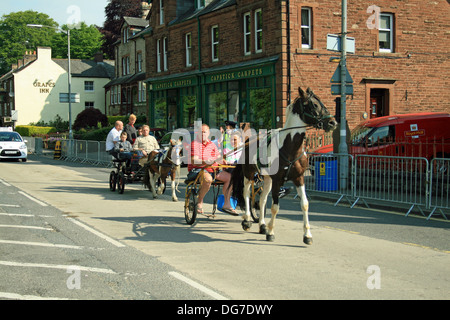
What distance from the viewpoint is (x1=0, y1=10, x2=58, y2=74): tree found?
90.9 m

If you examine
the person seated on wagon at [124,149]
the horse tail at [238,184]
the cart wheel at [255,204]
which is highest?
the person seated on wagon at [124,149]

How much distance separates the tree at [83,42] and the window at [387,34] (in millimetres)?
64183

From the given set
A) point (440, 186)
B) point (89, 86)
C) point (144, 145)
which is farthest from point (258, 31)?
point (89, 86)

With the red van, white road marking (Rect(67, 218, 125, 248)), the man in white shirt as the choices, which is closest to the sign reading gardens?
the red van

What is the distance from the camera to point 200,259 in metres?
7.64

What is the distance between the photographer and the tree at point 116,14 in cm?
7269

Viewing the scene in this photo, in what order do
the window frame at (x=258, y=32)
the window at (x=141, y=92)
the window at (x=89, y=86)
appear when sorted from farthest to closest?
the window at (x=89, y=86), the window at (x=141, y=92), the window frame at (x=258, y=32)

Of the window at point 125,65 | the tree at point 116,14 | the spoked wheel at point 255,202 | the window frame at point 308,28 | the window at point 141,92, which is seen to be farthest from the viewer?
the tree at point 116,14

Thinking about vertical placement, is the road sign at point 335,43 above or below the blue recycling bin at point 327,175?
above

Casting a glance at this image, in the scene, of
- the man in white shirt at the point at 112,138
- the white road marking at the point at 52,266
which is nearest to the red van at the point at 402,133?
the man in white shirt at the point at 112,138

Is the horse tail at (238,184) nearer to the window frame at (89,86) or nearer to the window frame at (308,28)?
the window frame at (308,28)

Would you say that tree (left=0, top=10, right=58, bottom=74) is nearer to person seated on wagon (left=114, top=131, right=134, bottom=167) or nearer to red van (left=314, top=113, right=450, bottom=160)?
person seated on wagon (left=114, top=131, right=134, bottom=167)
